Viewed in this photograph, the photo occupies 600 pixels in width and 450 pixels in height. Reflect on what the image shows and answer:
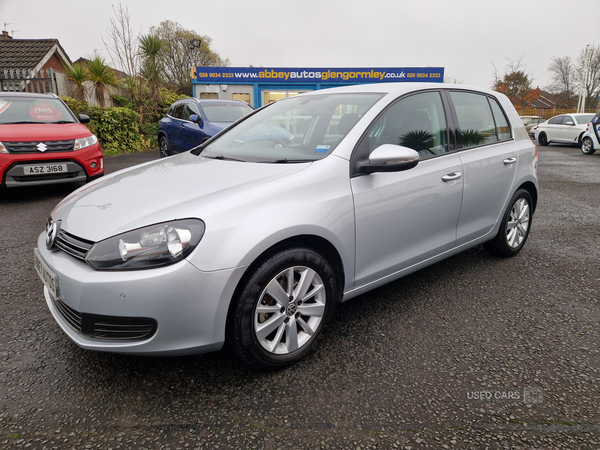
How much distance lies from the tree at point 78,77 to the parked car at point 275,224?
12659mm

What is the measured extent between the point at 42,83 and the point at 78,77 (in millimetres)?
1121

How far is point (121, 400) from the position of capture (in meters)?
2.03

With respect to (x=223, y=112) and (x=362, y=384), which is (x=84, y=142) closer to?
(x=223, y=112)

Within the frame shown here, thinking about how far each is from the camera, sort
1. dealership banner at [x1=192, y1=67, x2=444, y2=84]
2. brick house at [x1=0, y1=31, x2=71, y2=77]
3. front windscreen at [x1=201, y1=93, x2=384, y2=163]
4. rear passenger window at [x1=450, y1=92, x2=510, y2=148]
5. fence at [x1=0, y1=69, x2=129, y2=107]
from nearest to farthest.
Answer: front windscreen at [x1=201, y1=93, x2=384, y2=163], rear passenger window at [x1=450, y1=92, x2=510, y2=148], fence at [x1=0, y1=69, x2=129, y2=107], dealership banner at [x1=192, y1=67, x2=444, y2=84], brick house at [x1=0, y1=31, x2=71, y2=77]

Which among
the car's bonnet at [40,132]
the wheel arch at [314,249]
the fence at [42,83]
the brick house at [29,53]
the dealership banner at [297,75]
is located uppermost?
the brick house at [29,53]

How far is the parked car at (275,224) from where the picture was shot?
189 cm

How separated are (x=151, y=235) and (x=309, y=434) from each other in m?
1.14

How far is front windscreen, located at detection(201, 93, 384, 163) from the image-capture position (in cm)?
264

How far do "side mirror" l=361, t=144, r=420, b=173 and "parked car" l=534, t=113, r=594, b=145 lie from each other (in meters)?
17.9

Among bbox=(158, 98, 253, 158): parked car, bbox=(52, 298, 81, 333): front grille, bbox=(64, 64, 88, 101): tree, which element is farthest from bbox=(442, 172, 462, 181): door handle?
bbox=(64, 64, 88, 101): tree

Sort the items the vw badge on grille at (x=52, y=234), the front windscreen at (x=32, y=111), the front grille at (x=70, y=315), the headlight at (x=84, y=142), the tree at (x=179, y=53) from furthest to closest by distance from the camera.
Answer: the tree at (x=179, y=53) < the front windscreen at (x=32, y=111) < the headlight at (x=84, y=142) < the vw badge on grille at (x=52, y=234) < the front grille at (x=70, y=315)

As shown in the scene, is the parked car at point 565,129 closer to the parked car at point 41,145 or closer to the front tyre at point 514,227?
the front tyre at point 514,227

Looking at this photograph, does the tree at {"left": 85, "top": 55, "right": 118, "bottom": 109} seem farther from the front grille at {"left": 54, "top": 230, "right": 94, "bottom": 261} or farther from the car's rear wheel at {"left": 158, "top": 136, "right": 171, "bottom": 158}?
the front grille at {"left": 54, "top": 230, "right": 94, "bottom": 261}

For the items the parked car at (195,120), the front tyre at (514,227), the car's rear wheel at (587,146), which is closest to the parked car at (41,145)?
the parked car at (195,120)
